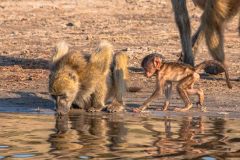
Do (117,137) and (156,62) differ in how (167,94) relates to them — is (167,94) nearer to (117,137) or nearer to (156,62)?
(156,62)

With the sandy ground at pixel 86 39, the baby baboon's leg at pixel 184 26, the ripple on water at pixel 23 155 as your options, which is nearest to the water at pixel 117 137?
the ripple on water at pixel 23 155

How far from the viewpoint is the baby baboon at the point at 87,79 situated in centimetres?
1059

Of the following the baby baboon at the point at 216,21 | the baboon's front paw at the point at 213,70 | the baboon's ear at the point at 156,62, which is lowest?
the baboon's ear at the point at 156,62

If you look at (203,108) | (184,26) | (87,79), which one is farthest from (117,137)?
(184,26)

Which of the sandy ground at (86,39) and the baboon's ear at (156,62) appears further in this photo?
the sandy ground at (86,39)

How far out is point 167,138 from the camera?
9242 millimetres

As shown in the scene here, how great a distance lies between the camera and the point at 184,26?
1384 centimetres

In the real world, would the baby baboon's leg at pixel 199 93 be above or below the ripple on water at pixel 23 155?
above

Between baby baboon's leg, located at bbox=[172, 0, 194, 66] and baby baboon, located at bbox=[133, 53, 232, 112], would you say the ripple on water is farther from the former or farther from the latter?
baby baboon's leg, located at bbox=[172, 0, 194, 66]

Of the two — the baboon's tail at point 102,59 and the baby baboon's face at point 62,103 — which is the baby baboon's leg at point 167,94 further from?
the baby baboon's face at point 62,103

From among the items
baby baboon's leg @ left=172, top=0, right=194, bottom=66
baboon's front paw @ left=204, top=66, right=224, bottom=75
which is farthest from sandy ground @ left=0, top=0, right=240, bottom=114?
baby baboon's leg @ left=172, top=0, right=194, bottom=66

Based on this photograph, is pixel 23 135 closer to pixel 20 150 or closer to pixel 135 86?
pixel 20 150

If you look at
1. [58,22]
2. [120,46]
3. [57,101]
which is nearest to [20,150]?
[57,101]

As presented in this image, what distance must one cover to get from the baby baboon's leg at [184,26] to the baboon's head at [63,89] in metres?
3.44
